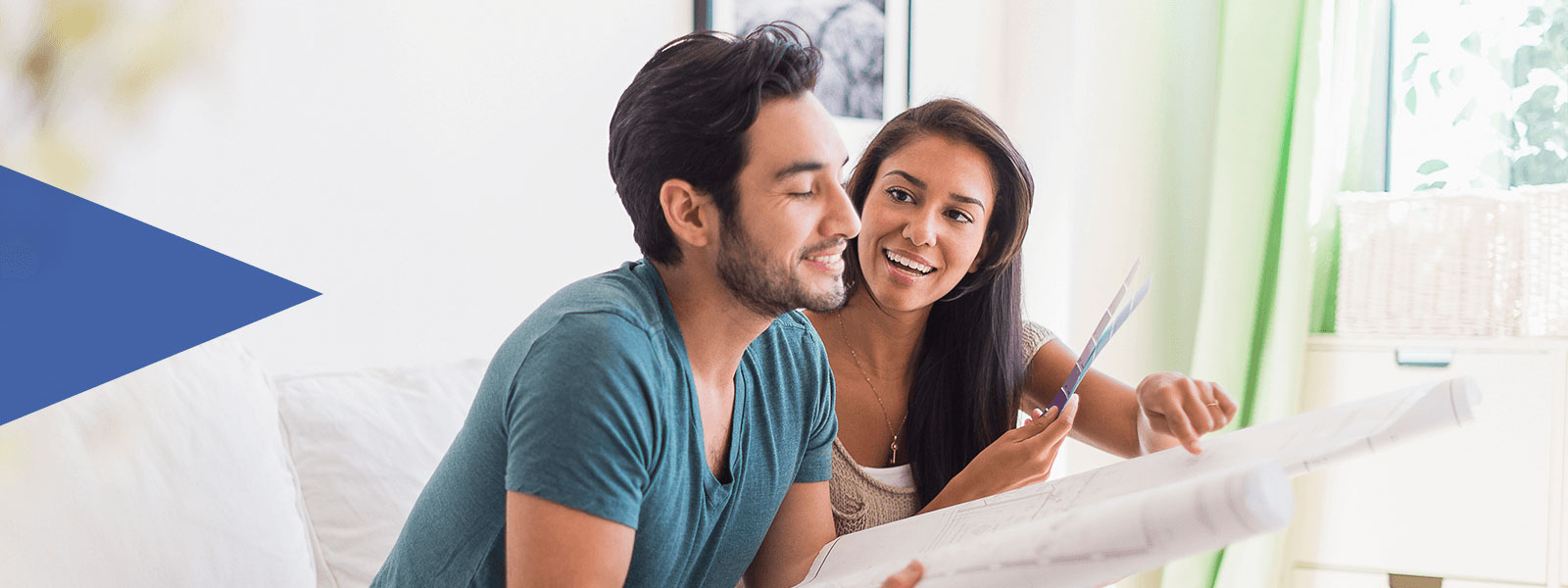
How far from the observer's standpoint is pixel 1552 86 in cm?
250

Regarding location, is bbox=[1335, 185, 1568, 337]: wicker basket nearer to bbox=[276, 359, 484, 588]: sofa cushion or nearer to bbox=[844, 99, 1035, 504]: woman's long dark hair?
bbox=[844, 99, 1035, 504]: woman's long dark hair

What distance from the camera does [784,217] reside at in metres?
0.85

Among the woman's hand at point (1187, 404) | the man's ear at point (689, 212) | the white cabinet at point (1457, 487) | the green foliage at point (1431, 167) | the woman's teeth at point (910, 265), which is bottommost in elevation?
the white cabinet at point (1457, 487)

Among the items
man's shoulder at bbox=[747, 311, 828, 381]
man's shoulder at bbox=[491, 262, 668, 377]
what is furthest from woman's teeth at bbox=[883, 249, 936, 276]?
man's shoulder at bbox=[491, 262, 668, 377]

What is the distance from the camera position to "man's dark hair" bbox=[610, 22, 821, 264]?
833 millimetres

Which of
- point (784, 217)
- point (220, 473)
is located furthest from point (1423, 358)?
point (220, 473)

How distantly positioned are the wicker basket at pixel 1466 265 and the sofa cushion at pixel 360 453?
1.89m

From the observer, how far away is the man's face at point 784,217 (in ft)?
2.78

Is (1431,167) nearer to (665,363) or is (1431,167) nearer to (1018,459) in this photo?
(1018,459)

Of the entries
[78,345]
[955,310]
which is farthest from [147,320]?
[955,310]

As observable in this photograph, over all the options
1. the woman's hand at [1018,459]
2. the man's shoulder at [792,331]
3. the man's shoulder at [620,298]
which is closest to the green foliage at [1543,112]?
the woman's hand at [1018,459]

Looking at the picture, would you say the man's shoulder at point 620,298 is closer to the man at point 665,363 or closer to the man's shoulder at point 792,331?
the man at point 665,363

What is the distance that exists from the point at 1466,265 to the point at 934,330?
1.38 m

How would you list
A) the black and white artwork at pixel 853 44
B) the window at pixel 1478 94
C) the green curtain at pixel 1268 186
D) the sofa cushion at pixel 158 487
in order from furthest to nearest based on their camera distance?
1. the window at pixel 1478 94
2. the green curtain at pixel 1268 186
3. the black and white artwork at pixel 853 44
4. the sofa cushion at pixel 158 487
